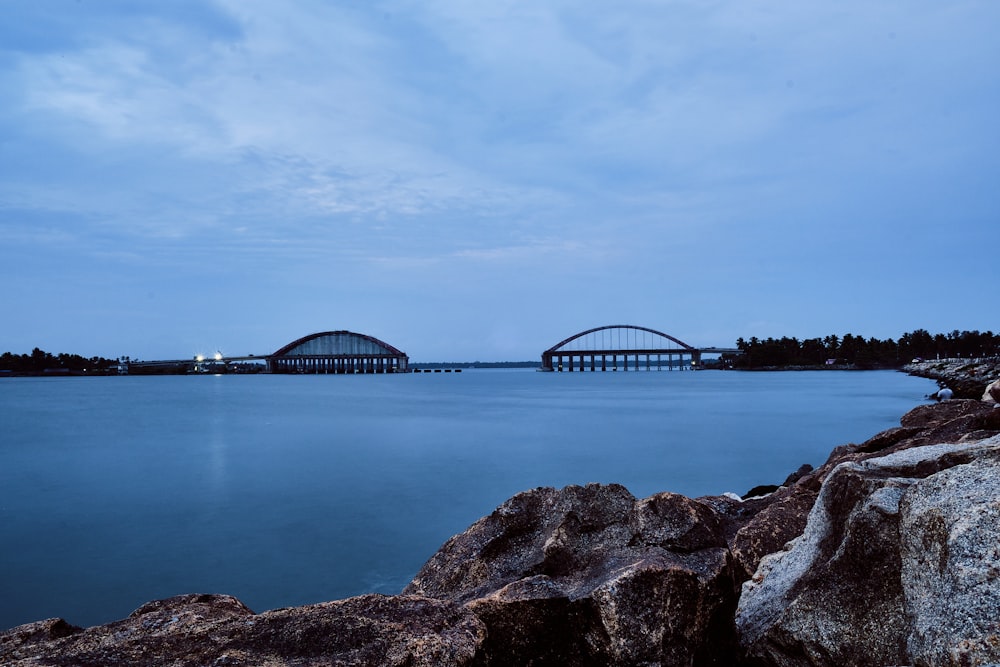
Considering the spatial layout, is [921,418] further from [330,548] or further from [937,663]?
[330,548]

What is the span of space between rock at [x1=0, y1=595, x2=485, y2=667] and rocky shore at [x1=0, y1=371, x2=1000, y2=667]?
11 mm

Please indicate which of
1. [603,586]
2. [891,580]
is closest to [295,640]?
[603,586]

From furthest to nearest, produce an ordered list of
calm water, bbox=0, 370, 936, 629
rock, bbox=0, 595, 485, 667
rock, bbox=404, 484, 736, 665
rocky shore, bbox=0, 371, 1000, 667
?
1. calm water, bbox=0, 370, 936, 629
2. rock, bbox=404, 484, 736, 665
3. rocky shore, bbox=0, 371, 1000, 667
4. rock, bbox=0, 595, 485, 667

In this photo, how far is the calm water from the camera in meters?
11.9

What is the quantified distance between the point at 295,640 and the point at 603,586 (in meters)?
1.86

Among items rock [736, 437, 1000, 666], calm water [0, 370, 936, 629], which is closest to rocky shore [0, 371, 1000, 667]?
rock [736, 437, 1000, 666]

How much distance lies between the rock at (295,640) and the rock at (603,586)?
513 mm

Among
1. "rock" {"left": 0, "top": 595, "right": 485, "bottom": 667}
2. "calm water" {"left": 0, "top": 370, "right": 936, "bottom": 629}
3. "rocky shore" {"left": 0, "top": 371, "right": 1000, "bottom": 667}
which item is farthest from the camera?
"calm water" {"left": 0, "top": 370, "right": 936, "bottom": 629}

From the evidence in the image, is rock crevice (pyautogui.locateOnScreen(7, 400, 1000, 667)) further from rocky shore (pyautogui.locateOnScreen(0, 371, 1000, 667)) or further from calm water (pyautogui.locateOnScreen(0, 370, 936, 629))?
calm water (pyautogui.locateOnScreen(0, 370, 936, 629))

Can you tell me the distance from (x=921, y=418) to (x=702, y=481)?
1231 cm

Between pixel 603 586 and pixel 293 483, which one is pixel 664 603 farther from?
pixel 293 483

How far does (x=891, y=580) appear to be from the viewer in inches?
156

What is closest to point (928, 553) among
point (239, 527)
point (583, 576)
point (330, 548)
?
point (583, 576)

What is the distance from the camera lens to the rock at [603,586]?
13.1 ft
